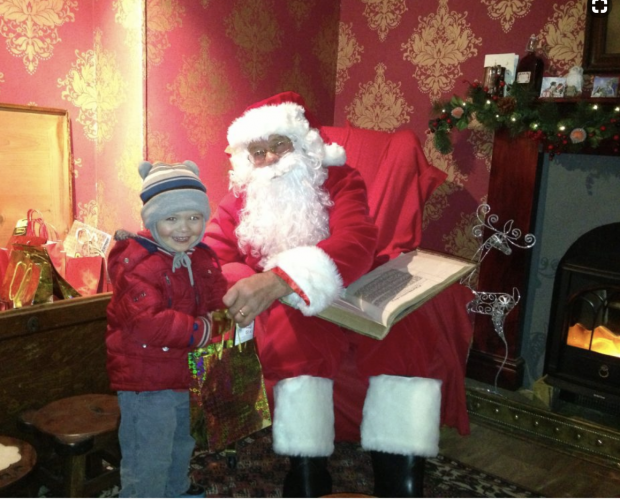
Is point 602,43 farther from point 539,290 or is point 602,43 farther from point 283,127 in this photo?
point 283,127

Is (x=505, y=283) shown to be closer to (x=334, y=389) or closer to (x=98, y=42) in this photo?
(x=334, y=389)

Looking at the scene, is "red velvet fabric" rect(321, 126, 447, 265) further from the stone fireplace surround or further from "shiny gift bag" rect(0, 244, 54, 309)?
"shiny gift bag" rect(0, 244, 54, 309)

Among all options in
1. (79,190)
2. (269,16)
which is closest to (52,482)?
(79,190)

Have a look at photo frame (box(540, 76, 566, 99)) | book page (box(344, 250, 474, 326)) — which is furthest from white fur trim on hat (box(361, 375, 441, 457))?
photo frame (box(540, 76, 566, 99))

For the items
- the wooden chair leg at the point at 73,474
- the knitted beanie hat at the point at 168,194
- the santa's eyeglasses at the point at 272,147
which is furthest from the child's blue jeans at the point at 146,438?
the santa's eyeglasses at the point at 272,147

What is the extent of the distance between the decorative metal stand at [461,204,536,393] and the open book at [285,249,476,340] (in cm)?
59

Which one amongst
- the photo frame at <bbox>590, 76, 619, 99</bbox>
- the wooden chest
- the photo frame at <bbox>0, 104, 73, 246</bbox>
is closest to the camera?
the wooden chest

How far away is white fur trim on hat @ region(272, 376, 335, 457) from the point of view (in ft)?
5.21

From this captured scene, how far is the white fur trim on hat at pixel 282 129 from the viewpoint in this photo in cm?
202

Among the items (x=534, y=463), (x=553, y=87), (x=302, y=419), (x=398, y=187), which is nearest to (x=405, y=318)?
(x=302, y=419)

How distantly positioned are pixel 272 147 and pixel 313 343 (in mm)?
764

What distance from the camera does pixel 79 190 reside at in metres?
2.41

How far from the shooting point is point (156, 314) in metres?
1.33

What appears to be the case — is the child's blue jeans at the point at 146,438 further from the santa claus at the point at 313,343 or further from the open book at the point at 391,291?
the open book at the point at 391,291
